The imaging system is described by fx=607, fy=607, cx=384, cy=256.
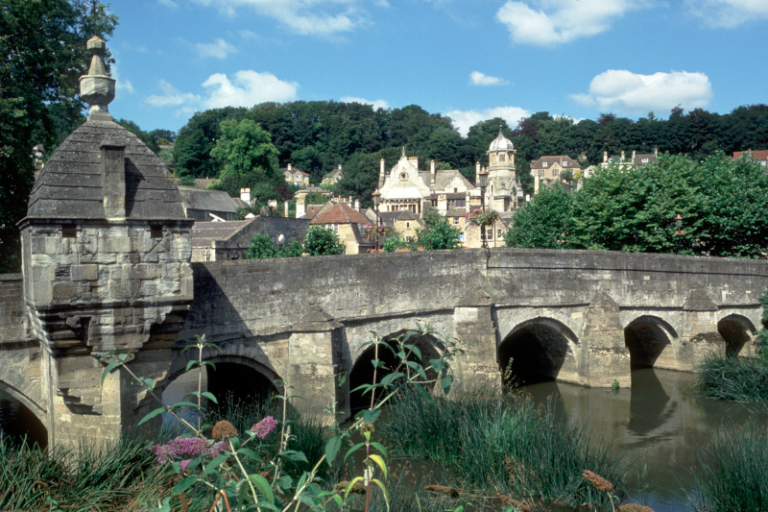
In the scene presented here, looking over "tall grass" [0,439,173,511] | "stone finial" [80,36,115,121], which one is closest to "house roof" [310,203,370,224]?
"stone finial" [80,36,115,121]

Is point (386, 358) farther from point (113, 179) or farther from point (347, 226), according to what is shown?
point (347, 226)

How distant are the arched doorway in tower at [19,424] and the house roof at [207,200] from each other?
37386 millimetres

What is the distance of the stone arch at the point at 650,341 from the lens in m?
18.7

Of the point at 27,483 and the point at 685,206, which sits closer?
the point at 27,483

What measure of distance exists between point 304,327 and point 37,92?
10.1 meters

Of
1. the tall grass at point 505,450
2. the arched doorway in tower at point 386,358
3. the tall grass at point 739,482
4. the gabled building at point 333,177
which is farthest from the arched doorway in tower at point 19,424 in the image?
the gabled building at point 333,177

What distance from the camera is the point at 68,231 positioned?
804 cm

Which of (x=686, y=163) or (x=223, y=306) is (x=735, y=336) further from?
(x=223, y=306)

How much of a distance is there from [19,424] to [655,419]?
15375 mm

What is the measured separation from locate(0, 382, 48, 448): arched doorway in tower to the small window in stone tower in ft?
21.0

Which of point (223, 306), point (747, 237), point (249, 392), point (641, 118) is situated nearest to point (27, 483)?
point (223, 306)

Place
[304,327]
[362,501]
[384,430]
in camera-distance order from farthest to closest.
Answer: [304,327]
[384,430]
[362,501]

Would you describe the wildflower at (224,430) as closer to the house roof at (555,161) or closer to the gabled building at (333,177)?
the gabled building at (333,177)

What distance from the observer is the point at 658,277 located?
18.2m
